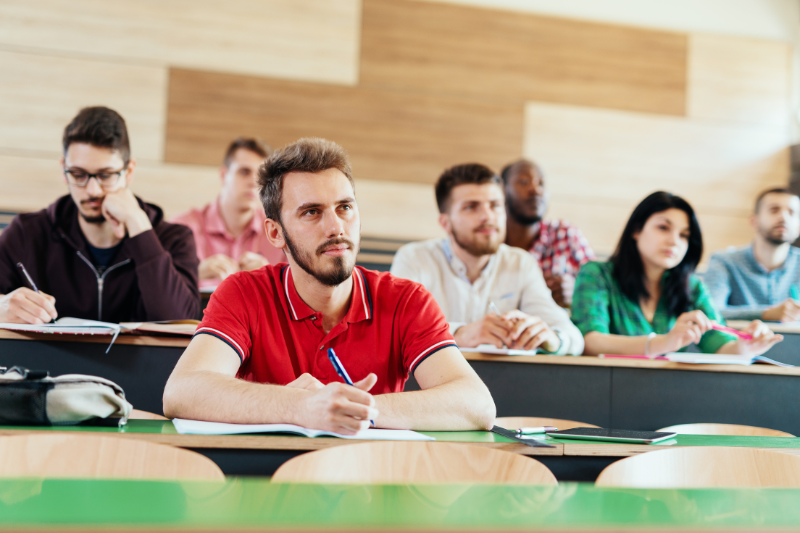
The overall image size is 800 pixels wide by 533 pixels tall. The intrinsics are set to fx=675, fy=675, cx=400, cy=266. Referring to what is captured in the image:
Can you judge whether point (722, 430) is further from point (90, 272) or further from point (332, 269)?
point (90, 272)

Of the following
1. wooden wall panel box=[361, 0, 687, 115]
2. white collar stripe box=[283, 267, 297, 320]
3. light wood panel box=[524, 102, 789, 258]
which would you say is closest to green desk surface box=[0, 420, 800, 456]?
white collar stripe box=[283, 267, 297, 320]

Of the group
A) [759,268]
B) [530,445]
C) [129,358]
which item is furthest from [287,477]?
[759,268]

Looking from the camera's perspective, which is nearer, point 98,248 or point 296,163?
point 296,163

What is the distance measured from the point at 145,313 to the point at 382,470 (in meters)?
1.44

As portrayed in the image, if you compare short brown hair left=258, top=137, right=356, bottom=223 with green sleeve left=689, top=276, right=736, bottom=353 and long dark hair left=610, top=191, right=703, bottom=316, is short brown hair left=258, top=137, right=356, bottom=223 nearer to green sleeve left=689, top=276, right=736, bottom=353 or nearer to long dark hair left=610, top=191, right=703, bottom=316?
long dark hair left=610, top=191, right=703, bottom=316

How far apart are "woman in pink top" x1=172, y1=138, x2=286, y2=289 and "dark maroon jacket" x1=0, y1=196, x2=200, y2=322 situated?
92 cm

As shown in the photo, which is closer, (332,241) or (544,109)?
(332,241)

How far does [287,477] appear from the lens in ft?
2.56

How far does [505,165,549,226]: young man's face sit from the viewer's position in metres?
3.37

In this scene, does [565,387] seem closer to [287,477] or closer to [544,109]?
[287,477]

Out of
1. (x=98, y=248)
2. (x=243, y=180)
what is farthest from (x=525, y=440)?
(x=243, y=180)

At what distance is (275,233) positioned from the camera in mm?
1480

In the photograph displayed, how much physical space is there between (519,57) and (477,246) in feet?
7.54

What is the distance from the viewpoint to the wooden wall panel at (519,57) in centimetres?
418
